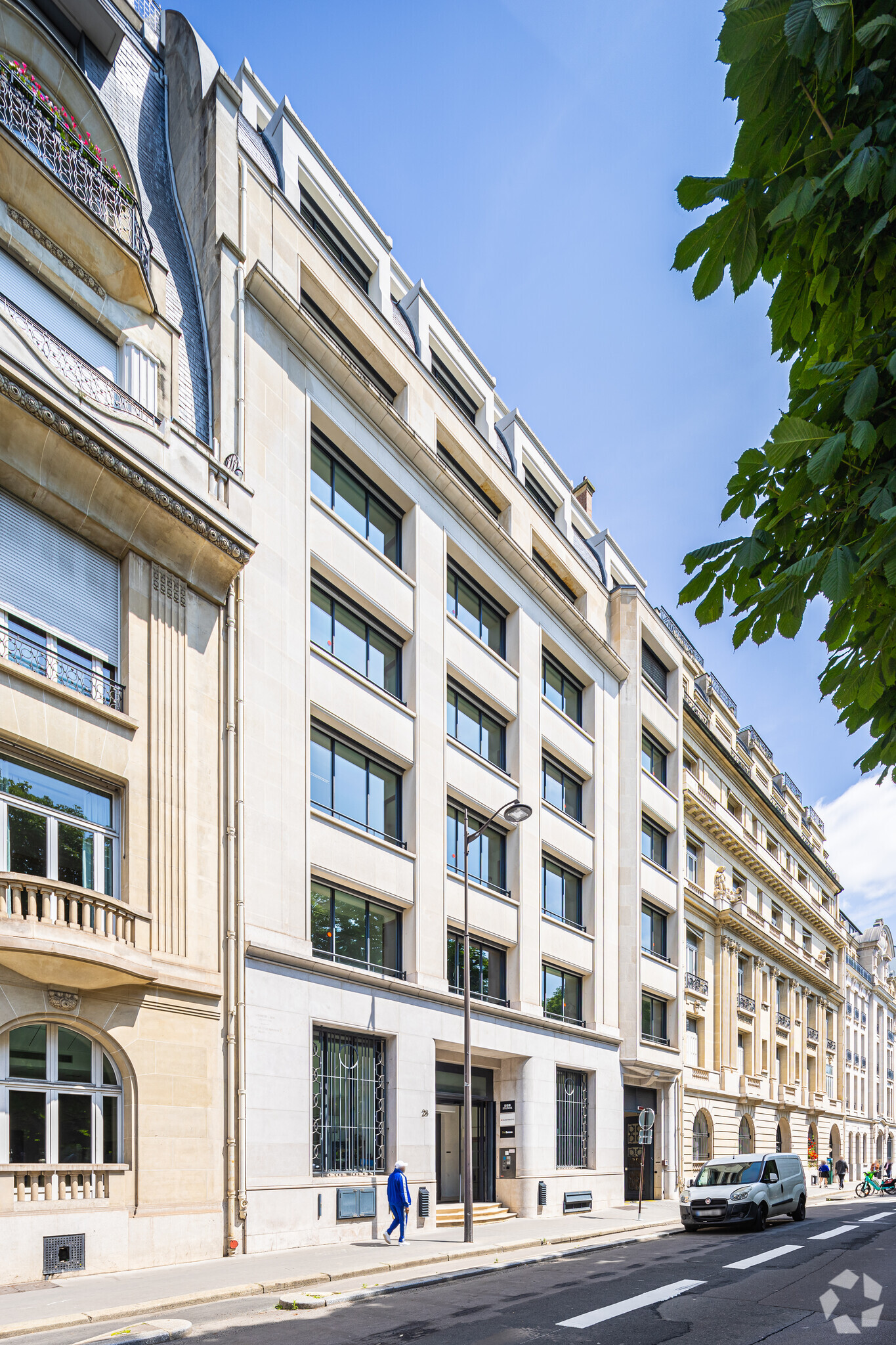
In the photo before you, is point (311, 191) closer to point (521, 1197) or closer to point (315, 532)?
point (315, 532)

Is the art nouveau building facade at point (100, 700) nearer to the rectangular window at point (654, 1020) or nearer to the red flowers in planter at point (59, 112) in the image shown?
the red flowers in planter at point (59, 112)

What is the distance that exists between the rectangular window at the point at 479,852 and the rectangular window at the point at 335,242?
13180 mm

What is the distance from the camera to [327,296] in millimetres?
24141

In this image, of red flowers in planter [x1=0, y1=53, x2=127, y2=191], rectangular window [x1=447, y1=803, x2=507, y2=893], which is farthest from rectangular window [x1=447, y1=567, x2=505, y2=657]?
red flowers in planter [x1=0, y1=53, x2=127, y2=191]

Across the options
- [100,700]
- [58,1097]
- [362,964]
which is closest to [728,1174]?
[362,964]

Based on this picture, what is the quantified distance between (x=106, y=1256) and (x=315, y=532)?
44.6ft

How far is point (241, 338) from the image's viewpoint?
20.8 metres

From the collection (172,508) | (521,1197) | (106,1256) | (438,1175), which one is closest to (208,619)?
(172,508)

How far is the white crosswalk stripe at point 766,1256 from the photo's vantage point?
16781mm

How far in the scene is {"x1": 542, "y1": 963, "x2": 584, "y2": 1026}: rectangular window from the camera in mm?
31344

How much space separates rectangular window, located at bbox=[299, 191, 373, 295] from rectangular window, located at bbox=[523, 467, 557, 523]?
890 cm

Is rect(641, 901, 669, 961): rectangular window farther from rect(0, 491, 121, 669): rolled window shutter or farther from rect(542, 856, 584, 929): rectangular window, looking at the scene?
rect(0, 491, 121, 669): rolled window shutter

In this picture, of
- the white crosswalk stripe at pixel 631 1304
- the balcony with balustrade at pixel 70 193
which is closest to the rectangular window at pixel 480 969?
the white crosswalk stripe at pixel 631 1304

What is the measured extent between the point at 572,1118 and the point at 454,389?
21505 mm
